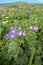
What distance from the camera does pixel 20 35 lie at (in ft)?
7.25

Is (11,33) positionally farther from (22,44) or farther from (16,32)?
(22,44)

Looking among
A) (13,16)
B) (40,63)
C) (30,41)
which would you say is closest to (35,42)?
(30,41)

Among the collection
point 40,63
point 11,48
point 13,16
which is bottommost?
point 40,63

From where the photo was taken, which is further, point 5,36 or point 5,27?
point 5,27

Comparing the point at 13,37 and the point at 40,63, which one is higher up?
the point at 13,37

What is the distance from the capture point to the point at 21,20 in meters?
2.52

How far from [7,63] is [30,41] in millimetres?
288

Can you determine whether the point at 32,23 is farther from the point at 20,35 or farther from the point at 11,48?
the point at 11,48

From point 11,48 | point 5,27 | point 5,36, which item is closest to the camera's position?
point 11,48

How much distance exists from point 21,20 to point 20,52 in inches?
18.7

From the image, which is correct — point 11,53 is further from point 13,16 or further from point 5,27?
point 13,16

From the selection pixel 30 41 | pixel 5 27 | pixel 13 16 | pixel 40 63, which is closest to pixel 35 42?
pixel 30 41

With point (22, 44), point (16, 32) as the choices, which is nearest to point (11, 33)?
point (16, 32)

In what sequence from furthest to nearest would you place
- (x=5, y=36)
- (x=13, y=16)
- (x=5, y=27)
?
(x=13, y=16)
(x=5, y=27)
(x=5, y=36)
